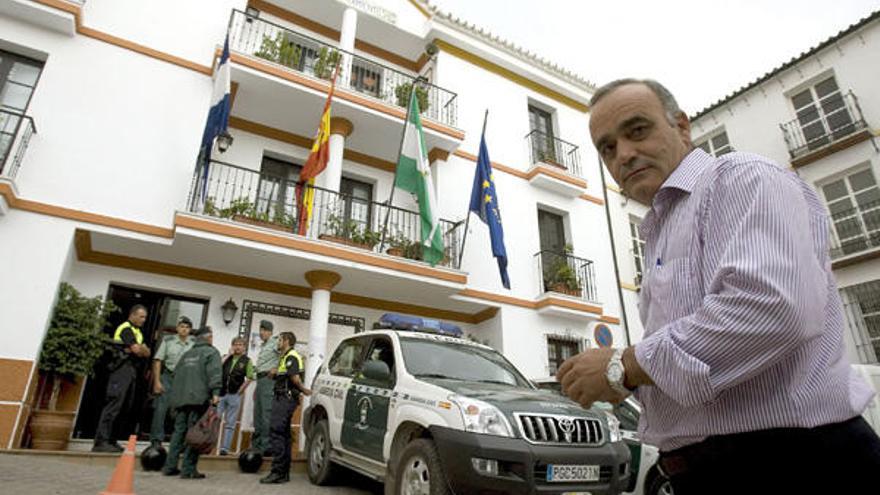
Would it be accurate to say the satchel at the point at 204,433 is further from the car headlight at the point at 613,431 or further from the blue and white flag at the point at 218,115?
the car headlight at the point at 613,431

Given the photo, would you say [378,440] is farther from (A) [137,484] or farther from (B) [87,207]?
(B) [87,207]

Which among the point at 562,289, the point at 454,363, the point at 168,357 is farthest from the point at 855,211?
the point at 168,357

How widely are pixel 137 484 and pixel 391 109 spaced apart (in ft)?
28.4

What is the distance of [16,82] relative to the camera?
8.51 m

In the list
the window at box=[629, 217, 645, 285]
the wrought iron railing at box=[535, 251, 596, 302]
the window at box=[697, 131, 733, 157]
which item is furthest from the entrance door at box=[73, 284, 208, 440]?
the window at box=[697, 131, 733, 157]

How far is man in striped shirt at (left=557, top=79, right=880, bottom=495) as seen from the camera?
104cm

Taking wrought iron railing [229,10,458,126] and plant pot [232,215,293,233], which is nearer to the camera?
plant pot [232,215,293,233]

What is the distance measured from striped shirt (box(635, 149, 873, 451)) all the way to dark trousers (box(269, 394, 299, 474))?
19.5 feet

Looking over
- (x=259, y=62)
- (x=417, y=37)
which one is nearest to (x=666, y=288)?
(x=259, y=62)

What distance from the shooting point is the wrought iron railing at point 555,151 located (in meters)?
14.1

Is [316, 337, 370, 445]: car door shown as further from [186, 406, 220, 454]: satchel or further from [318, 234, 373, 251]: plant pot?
[318, 234, 373, 251]: plant pot

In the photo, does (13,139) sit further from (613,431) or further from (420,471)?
(613,431)

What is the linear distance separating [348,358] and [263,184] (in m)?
5.73

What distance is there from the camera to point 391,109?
1118 cm
